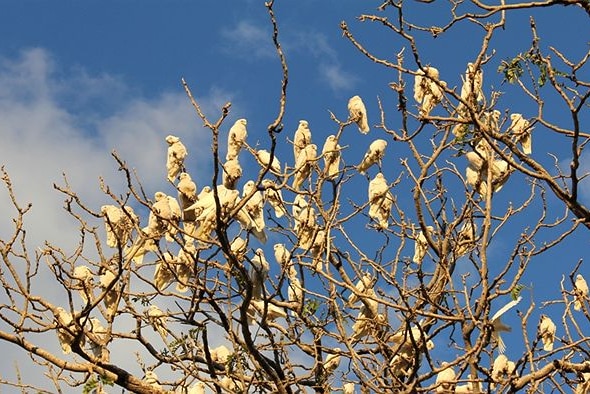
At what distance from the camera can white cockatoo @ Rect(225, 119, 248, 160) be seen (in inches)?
175

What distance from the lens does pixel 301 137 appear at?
527 centimetres

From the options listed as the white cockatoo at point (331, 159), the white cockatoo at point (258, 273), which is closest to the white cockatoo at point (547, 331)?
the white cockatoo at point (331, 159)

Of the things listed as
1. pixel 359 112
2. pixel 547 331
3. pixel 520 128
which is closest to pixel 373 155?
pixel 359 112

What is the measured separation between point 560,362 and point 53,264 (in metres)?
2.08

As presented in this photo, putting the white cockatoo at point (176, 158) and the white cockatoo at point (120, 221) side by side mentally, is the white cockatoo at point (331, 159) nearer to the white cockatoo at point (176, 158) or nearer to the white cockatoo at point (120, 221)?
the white cockatoo at point (176, 158)

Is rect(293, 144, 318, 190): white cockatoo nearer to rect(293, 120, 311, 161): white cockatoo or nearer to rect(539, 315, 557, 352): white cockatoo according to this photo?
rect(293, 120, 311, 161): white cockatoo

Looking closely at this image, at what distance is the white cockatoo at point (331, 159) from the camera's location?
15.8ft

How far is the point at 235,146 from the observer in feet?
14.8

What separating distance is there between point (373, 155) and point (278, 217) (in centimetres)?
68

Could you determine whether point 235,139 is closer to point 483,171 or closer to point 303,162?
point 303,162

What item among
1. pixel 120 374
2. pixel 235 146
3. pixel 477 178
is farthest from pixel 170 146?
pixel 477 178

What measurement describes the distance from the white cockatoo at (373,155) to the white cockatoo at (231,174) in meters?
1.39

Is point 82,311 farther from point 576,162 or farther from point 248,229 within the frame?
point 576,162

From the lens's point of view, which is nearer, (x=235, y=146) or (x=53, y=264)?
(x=53, y=264)
